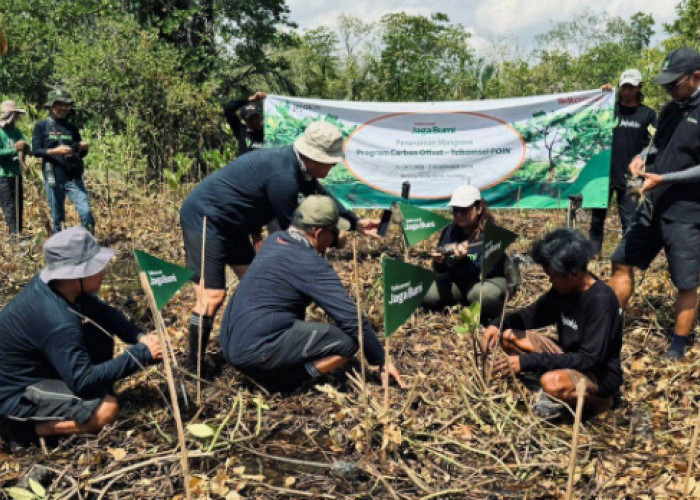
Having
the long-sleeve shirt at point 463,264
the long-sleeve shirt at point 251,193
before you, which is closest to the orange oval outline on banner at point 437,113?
the long-sleeve shirt at point 463,264

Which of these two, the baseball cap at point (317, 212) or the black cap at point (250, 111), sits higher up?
the black cap at point (250, 111)

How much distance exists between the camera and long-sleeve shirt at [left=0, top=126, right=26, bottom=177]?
6445mm

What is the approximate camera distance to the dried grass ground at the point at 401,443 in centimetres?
262

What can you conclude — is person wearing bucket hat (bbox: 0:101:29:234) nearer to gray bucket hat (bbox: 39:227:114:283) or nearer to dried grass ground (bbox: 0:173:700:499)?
dried grass ground (bbox: 0:173:700:499)

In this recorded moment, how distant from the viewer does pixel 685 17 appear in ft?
26.8

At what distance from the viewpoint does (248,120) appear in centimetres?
611

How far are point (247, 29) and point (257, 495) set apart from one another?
13991 millimetres

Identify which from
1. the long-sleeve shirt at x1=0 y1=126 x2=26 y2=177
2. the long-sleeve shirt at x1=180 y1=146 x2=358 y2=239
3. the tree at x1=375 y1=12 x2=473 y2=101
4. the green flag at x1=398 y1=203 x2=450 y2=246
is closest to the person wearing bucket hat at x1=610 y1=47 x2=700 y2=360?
the green flag at x1=398 y1=203 x2=450 y2=246

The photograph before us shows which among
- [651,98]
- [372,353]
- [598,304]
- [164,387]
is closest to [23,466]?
[164,387]

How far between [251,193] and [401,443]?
1.68m

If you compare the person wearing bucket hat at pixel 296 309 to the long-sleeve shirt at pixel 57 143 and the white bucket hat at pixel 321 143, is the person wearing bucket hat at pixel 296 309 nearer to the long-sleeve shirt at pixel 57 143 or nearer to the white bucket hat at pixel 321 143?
the white bucket hat at pixel 321 143

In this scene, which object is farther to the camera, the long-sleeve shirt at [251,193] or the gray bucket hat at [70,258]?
the long-sleeve shirt at [251,193]

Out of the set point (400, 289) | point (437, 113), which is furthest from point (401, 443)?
point (437, 113)

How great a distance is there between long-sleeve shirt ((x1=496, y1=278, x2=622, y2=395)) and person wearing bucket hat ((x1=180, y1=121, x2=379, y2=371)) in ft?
4.26
